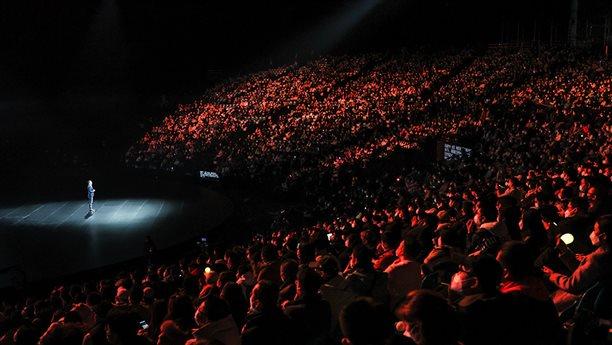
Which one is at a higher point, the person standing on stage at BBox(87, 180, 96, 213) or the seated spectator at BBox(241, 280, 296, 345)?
the seated spectator at BBox(241, 280, 296, 345)

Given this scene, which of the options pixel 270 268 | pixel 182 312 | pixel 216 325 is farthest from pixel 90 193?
pixel 216 325

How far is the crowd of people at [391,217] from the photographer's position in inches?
162

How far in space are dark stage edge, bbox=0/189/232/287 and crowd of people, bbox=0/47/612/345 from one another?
181 centimetres

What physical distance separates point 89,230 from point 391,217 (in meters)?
11.6

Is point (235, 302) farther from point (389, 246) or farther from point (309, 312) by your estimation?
point (389, 246)

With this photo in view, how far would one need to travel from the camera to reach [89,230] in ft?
68.5

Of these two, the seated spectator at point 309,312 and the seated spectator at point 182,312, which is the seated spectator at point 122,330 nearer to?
the seated spectator at point 182,312

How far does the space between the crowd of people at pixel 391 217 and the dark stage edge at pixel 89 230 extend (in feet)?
5.93

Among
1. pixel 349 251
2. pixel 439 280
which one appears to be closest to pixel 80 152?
pixel 349 251

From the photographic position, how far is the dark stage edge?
55.9 ft

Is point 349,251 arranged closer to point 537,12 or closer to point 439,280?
point 439,280

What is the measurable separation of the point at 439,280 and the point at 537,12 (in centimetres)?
4094

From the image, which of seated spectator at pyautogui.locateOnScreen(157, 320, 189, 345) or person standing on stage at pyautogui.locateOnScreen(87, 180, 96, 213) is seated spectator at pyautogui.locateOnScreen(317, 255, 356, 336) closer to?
seated spectator at pyautogui.locateOnScreen(157, 320, 189, 345)

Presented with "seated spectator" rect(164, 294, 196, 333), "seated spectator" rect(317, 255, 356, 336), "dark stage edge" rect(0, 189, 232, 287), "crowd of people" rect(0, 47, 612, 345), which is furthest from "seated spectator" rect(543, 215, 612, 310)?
"dark stage edge" rect(0, 189, 232, 287)
